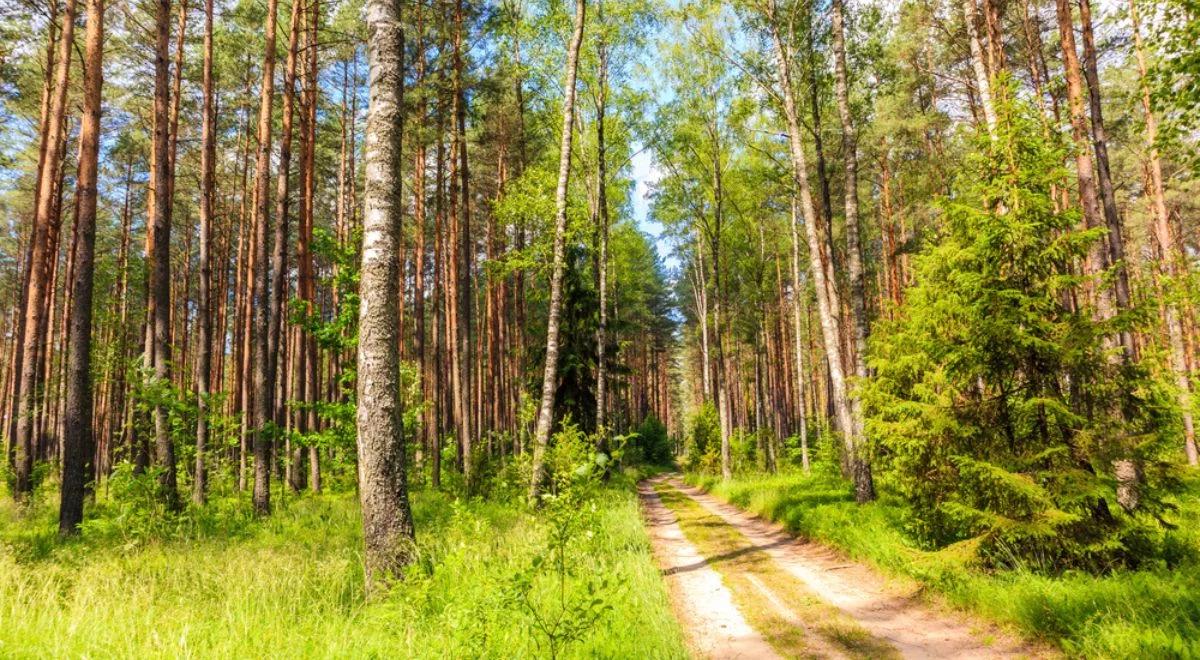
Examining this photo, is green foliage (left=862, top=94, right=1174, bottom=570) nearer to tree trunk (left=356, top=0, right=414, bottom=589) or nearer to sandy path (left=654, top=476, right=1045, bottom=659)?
sandy path (left=654, top=476, right=1045, bottom=659)

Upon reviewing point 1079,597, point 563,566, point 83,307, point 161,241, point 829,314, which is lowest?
point 1079,597

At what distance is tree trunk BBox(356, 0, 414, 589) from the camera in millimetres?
4820

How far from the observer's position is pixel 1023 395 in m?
6.14

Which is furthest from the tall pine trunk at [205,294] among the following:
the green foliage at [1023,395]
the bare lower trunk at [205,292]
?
the green foliage at [1023,395]

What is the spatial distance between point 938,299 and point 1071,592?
336 centimetres

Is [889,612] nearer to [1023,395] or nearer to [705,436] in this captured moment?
[1023,395]

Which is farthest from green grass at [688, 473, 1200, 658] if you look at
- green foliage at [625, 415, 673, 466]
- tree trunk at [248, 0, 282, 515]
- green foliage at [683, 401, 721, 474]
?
green foliage at [625, 415, 673, 466]

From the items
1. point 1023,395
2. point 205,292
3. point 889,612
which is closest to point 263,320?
point 205,292

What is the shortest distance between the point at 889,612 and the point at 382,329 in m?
6.10

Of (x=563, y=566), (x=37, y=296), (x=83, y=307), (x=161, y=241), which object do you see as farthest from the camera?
(x=37, y=296)

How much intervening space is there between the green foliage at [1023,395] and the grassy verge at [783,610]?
6.03ft

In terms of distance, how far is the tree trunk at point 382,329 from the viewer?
482cm

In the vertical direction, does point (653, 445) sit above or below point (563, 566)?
below

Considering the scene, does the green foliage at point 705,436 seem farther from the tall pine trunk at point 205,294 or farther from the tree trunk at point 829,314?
the tall pine trunk at point 205,294
